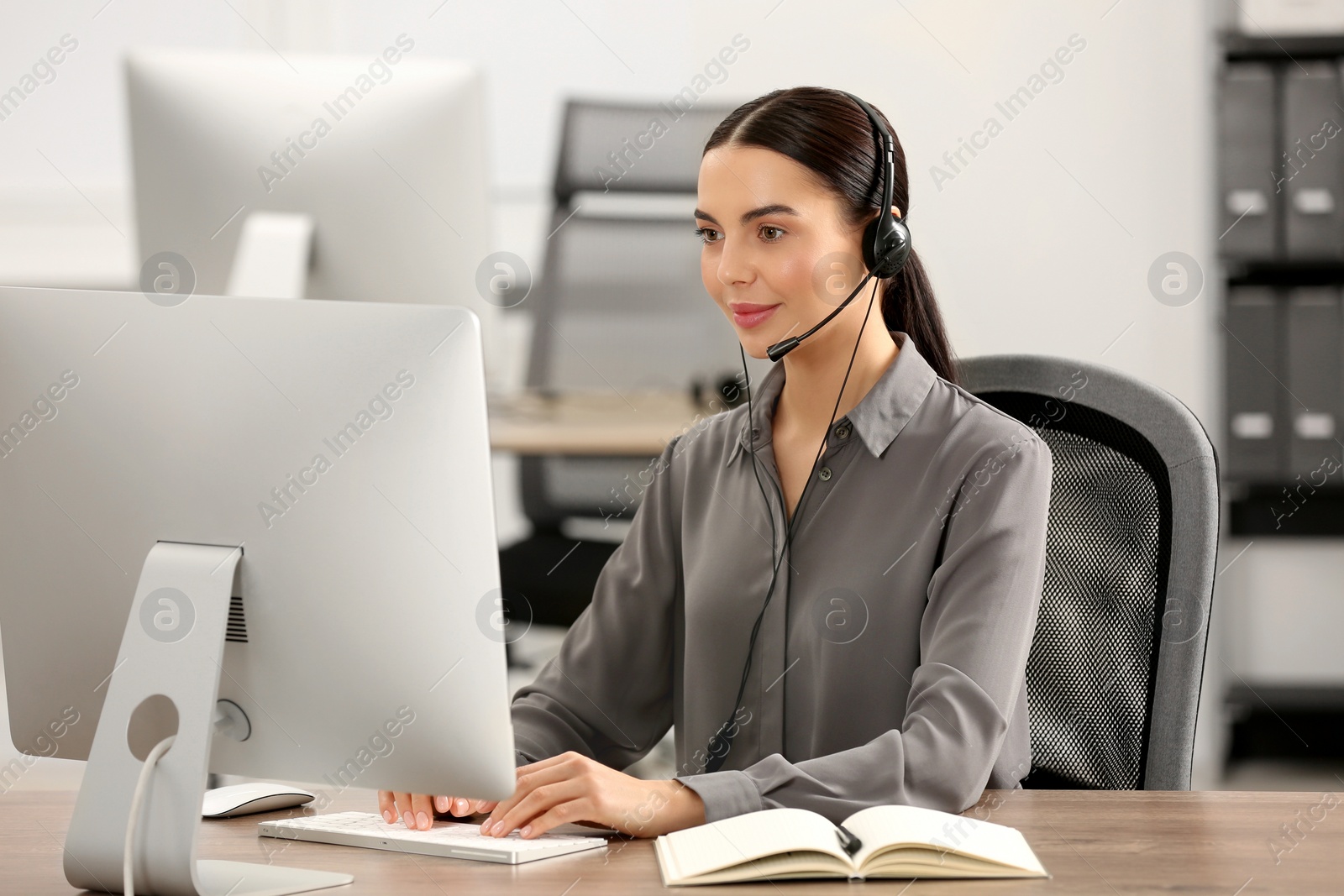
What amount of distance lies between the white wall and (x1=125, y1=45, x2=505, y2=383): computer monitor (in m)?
2.10

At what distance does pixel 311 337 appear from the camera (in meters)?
0.83

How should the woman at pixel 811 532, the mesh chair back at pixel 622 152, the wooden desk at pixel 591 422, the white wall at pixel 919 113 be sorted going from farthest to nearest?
the white wall at pixel 919 113, the mesh chair back at pixel 622 152, the wooden desk at pixel 591 422, the woman at pixel 811 532

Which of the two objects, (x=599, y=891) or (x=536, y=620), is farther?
(x=536, y=620)

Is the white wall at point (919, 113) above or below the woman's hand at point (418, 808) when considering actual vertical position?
above

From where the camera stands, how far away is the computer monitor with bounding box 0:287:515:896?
32.1 inches

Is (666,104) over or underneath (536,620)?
over

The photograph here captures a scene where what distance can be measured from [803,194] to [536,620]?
1.38 metres

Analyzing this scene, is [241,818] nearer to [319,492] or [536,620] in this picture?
[319,492]

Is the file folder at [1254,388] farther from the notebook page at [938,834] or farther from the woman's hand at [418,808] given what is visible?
the woman's hand at [418,808]

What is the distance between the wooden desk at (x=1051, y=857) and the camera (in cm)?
84

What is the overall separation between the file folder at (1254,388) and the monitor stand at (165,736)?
2.73 meters

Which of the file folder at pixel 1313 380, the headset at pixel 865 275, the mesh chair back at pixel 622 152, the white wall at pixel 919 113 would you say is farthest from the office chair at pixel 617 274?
the headset at pixel 865 275

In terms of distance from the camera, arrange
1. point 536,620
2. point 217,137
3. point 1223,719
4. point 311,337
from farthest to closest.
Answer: point 1223,719, point 536,620, point 217,137, point 311,337

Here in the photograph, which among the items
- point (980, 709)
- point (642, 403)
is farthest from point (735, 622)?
point (642, 403)
